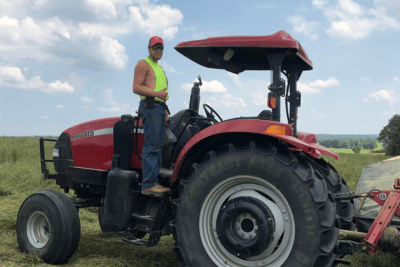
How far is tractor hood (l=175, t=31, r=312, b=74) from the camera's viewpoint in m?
3.65

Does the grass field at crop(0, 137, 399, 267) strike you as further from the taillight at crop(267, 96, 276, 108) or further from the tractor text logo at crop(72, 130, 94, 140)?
the taillight at crop(267, 96, 276, 108)

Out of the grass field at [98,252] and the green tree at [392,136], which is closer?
the grass field at [98,252]

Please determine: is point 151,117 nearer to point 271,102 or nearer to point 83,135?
point 271,102

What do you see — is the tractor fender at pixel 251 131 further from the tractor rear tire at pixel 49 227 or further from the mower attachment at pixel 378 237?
the tractor rear tire at pixel 49 227

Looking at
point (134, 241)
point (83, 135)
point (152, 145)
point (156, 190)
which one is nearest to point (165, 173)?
point (156, 190)

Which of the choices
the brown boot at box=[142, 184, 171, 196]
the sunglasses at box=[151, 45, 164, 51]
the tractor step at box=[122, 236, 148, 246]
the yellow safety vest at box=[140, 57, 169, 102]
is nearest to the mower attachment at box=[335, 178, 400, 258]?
the brown boot at box=[142, 184, 171, 196]

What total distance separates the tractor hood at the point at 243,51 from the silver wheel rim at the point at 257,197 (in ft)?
4.16

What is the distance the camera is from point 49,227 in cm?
446

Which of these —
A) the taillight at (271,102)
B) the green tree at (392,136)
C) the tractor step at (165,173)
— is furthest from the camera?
the green tree at (392,136)

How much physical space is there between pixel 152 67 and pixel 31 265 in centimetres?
254

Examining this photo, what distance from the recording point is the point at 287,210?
3.24 meters

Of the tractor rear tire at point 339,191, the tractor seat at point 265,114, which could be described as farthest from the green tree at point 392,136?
the tractor seat at point 265,114

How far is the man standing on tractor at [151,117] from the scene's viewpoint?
13.2ft

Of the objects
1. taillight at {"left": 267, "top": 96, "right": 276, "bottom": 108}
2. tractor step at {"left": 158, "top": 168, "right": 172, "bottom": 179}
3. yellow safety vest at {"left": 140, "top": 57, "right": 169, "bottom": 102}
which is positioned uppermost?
yellow safety vest at {"left": 140, "top": 57, "right": 169, "bottom": 102}
